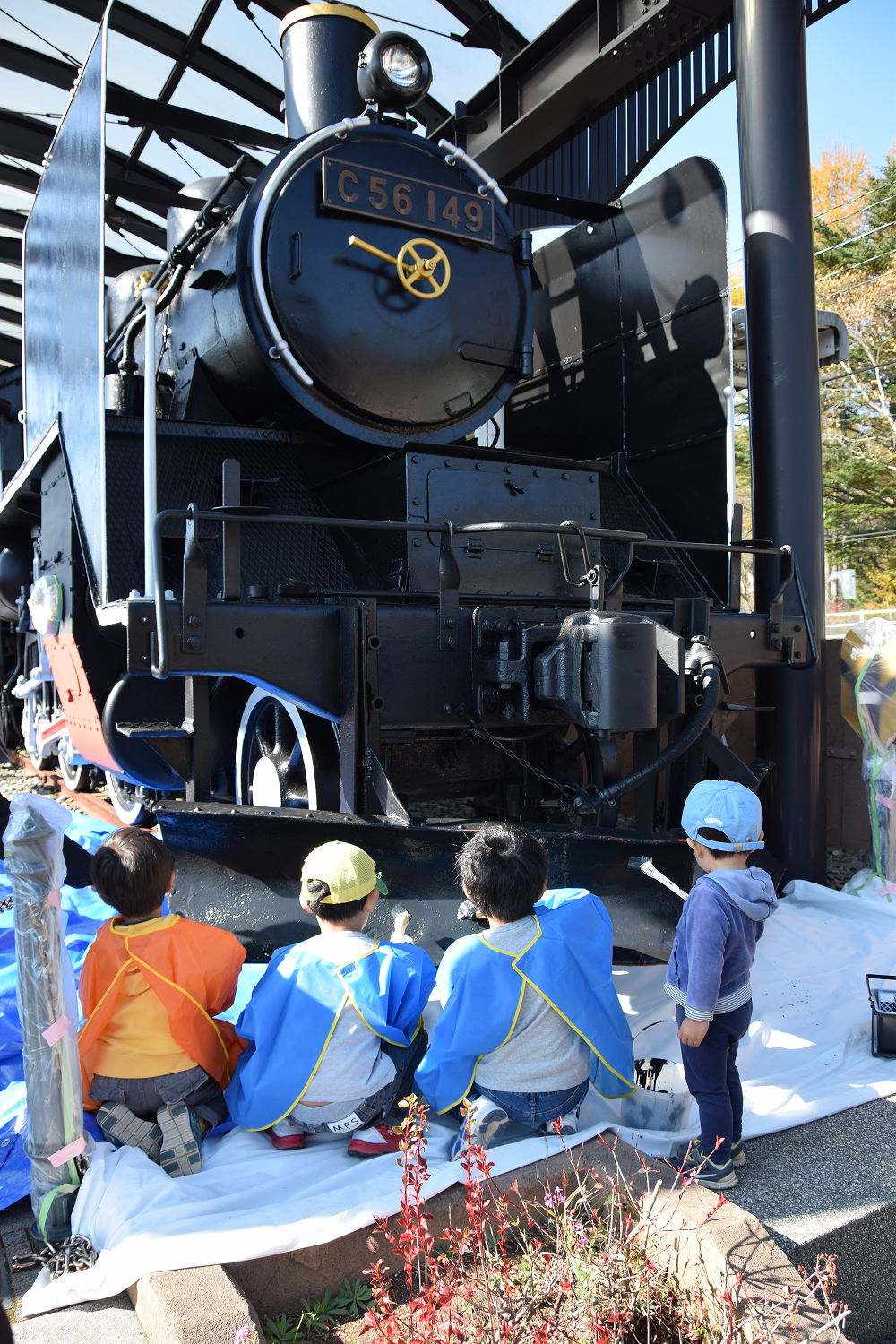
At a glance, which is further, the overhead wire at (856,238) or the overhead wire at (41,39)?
the overhead wire at (856,238)

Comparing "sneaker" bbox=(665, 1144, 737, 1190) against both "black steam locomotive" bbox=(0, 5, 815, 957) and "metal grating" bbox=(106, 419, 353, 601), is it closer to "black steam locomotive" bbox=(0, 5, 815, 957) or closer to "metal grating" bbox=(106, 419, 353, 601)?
"black steam locomotive" bbox=(0, 5, 815, 957)

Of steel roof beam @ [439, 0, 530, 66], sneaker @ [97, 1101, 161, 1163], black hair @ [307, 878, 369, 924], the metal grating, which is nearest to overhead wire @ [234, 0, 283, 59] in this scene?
steel roof beam @ [439, 0, 530, 66]

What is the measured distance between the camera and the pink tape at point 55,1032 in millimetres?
1643

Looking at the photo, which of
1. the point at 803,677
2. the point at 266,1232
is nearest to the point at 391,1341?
the point at 266,1232

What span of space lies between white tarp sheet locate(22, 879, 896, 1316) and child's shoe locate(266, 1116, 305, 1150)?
2 cm

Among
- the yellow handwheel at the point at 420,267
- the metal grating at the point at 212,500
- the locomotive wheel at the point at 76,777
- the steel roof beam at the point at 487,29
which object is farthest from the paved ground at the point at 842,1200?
the steel roof beam at the point at 487,29

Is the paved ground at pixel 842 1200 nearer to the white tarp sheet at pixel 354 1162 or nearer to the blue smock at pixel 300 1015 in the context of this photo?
the white tarp sheet at pixel 354 1162

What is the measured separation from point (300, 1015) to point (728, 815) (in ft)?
3.22

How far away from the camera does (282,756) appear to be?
3.31 metres

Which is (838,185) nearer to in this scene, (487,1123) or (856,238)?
(856,238)

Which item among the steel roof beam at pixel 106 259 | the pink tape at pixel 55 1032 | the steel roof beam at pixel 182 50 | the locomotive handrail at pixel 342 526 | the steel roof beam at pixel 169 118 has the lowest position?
the pink tape at pixel 55 1032

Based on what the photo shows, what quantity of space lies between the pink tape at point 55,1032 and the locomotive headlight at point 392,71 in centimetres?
340

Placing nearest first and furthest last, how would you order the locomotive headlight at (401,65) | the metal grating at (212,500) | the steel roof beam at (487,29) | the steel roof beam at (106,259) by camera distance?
the metal grating at (212,500) < the locomotive headlight at (401,65) < the steel roof beam at (487,29) < the steel roof beam at (106,259)

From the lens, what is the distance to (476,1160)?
139cm
